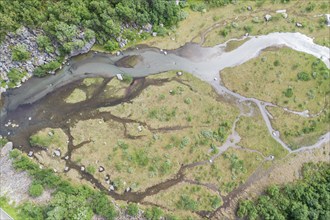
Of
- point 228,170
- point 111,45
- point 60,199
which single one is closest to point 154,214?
point 228,170

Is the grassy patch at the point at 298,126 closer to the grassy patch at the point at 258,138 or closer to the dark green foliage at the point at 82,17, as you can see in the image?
the grassy patch at the point at 258,138

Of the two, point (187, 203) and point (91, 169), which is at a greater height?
point (91, 169)

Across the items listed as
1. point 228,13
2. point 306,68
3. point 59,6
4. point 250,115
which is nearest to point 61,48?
point 59,6

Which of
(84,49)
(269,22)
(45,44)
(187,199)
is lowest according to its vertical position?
(187,199)

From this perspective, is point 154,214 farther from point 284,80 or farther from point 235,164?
point 284,80

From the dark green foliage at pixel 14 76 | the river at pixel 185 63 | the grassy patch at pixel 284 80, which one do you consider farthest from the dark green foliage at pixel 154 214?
the dark green foliage at pixel 14 76

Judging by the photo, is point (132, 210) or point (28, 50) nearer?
point (132, 210)

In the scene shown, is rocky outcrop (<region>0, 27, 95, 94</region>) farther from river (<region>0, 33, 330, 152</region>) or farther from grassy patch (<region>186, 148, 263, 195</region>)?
grassy patch (<region>186, 148, 263, 195</region>)
